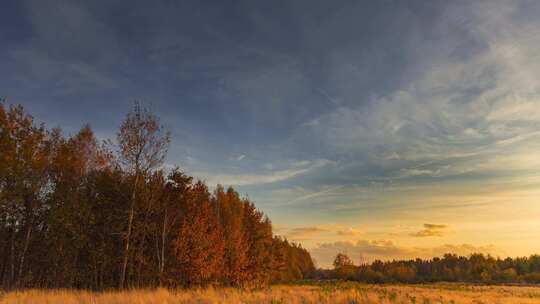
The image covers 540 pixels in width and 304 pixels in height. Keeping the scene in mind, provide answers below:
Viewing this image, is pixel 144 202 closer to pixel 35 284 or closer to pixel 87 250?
pixel 87 250

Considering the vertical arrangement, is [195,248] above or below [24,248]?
below

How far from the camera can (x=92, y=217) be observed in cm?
2723

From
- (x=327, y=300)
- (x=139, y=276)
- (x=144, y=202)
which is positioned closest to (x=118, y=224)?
(x=144, y=202)

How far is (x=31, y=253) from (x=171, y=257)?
31.9 ft

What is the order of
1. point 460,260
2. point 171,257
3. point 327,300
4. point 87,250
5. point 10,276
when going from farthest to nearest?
point 460,260 < point 171,257 < point 87,250 < point 10,276 < point 327,300

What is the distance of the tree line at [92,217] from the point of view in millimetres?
25625

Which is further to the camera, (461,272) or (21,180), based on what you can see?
(461,272)

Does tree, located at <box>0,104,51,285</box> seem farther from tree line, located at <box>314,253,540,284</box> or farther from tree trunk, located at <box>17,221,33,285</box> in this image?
tree line, located at <box>314,253,540,284</box>

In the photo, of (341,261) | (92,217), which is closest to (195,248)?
(92,217)

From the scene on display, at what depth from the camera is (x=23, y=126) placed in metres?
25.9

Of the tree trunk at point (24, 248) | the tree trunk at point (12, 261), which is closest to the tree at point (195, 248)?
the tree trunk at point (24, 248)

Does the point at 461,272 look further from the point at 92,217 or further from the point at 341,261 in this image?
the point at 92,217

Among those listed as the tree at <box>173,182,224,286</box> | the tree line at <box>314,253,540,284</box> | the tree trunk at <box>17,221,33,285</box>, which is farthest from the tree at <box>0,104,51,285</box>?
the tree line at <box>314,253,540,284</box>

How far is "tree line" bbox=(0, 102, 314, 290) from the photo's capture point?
25625 mm
